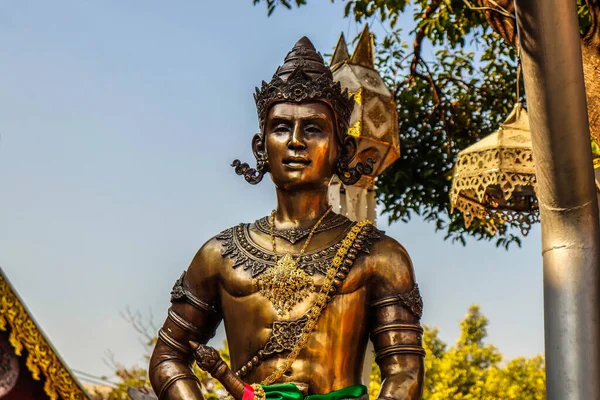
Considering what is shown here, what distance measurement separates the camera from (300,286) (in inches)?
156

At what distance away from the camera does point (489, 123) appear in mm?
12141

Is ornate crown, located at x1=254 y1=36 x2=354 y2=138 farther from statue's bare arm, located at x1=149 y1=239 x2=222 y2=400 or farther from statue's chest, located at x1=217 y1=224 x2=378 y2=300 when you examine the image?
statue's bare arm, located at x1=149 y1=239 x2=222 y2=400

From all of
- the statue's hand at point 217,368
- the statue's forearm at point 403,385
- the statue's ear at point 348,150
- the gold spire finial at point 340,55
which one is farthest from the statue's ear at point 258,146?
the gold spire finial at point 340,55

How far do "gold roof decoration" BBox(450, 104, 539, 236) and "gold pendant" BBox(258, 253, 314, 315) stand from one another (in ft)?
14.8

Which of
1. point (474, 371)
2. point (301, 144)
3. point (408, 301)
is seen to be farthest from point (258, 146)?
point (474, 371)

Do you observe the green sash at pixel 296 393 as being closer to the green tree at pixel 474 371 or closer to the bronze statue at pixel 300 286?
the bronze statue at pixel 300 286

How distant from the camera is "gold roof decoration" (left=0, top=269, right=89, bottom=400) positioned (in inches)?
381

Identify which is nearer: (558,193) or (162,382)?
(162,382)

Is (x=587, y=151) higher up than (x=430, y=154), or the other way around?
(x=430, y=154)

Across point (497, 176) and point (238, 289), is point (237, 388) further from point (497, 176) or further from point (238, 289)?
point (497, 176)

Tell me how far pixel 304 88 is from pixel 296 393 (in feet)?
3.70

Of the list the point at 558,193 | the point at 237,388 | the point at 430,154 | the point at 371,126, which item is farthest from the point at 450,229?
the point at 237,388

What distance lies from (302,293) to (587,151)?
4.21ft

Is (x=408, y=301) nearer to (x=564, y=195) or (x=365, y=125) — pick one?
(x=564, y=195)
